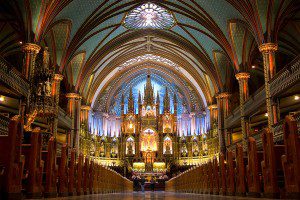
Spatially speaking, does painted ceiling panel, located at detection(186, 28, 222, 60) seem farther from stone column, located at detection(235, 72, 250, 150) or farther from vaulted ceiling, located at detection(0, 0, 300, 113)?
stone column, located at detection(235, 72, 250, 150)

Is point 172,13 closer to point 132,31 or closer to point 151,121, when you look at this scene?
point 132,31

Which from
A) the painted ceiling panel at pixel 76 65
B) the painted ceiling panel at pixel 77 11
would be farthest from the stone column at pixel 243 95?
the painted ceiling panel at pixel 76 65

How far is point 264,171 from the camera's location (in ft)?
23.7

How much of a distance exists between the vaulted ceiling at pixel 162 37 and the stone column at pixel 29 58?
47 cm

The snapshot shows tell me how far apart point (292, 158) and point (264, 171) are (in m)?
1.57

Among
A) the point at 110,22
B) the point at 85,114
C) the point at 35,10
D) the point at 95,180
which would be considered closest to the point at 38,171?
the point at 95,180

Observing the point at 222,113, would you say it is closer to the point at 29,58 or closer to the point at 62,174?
the point at 29,58

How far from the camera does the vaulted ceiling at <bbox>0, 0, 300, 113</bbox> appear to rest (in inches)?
715

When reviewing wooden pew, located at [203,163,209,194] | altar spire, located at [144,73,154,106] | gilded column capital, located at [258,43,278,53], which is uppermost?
altar spire, located at [144,73,154,106]

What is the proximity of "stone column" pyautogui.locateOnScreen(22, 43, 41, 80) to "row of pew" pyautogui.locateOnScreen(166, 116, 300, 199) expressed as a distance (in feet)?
31.7

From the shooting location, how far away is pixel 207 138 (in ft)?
104

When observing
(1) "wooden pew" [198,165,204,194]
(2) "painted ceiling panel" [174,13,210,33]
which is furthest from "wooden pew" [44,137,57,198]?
(2) "painted ceiling panel" [174,13,210,33]

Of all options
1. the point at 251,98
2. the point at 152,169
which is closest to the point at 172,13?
the point at 251,98

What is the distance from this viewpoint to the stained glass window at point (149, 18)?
85.2ft
